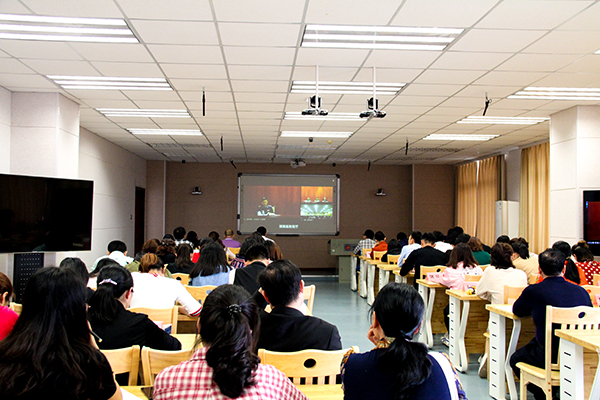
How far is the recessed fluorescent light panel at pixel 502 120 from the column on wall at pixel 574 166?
63 centimetres

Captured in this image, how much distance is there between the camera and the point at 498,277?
171 inches

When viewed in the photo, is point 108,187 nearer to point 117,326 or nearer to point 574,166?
point 117,326

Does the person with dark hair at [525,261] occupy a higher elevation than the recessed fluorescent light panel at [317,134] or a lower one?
lower

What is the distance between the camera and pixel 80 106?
21.8ft

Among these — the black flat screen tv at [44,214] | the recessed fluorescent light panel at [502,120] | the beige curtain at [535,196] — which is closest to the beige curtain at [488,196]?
the beige curtain at [535,196]

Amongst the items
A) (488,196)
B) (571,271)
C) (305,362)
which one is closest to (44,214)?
(305,362)

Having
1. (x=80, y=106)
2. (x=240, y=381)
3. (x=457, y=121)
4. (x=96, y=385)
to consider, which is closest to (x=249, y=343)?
(x=240, y=381)

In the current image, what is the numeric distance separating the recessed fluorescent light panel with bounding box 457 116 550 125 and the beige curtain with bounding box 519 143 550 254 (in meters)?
1.80

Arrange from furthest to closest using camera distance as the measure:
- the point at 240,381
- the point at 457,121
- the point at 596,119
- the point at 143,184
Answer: the point at 143,184 < the point at 457,121 < the point at 596,119 < the point at 240,381

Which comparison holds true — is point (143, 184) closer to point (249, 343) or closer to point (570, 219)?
point (570, 219)

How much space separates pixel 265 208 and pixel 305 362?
11166 mm

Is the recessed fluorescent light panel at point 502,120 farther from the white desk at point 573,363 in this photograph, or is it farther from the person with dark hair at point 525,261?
the white desk at point 573,363

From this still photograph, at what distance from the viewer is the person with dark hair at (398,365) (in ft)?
4.87

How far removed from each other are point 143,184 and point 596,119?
33.6ft
